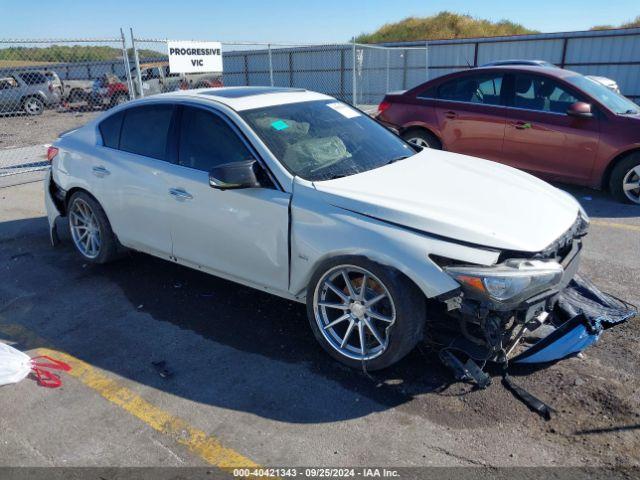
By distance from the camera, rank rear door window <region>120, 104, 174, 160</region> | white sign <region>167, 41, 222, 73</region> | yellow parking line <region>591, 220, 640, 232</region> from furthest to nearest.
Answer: white sign <region>167, 41, 222, 73</region> → yellow parking line <region>591, 220, 640, 232</region> → rear door window <region>120, 104, 174, 160</region>

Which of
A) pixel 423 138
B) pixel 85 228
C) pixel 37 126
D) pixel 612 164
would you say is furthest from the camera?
pixel 37 126

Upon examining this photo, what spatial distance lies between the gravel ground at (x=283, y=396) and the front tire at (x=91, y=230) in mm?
558

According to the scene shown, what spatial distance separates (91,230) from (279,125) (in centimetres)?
233

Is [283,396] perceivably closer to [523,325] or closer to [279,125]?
[523,325]

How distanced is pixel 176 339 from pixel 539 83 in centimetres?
594

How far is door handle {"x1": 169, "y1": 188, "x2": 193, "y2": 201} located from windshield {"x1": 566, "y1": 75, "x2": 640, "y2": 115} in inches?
218

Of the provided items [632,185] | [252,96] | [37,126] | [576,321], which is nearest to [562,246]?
[576,321]

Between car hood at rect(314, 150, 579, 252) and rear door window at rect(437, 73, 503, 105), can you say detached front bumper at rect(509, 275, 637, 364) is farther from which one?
rear door window at rect(437, 73, 503, 105)

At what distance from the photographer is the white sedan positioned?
301cm

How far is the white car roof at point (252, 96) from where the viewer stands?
4164 mm

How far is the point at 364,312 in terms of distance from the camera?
10.9 feet

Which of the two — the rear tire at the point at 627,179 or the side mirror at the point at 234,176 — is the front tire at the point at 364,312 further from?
the rear tire at the point at 627,179

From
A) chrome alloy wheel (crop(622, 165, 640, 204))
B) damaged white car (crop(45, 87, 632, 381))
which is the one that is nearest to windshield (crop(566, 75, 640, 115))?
chrome alloy wheel (crop(622, 165, 640, 204))

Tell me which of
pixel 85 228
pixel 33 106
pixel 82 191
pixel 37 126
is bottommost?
pixel 37 126
